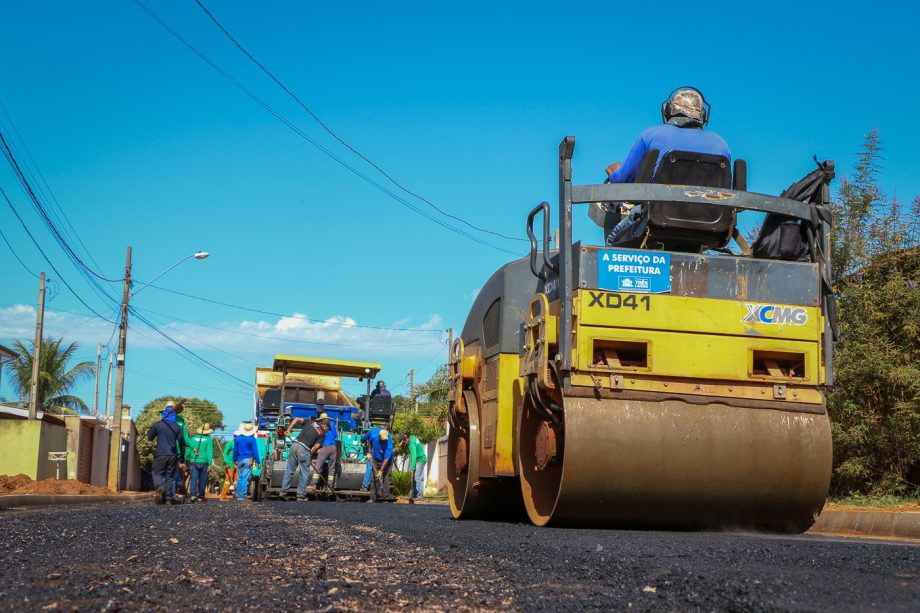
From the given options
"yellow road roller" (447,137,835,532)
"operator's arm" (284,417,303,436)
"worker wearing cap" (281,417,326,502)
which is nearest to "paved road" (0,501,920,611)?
"yellow road roller" (447,137,835,532)

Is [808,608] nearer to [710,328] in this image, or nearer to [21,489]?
[710,328]

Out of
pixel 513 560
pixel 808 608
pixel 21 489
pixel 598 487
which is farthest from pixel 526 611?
pixel 21 489

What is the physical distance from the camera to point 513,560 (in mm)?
4527

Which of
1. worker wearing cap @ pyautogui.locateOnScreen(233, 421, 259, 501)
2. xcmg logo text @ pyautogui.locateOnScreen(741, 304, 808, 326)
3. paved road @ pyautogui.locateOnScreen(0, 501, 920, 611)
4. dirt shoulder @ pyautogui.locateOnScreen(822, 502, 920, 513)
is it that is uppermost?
xcmg logo text @ pyautogui.locateOnScreen(741, 304, 808, 326)

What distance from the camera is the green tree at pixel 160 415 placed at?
45.3 meters

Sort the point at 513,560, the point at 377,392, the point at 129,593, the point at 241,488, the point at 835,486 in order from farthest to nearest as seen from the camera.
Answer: the point at 377,392 < the point at 241,488 < the point at 835,486 < the point at 513,560 < the point at 129,593

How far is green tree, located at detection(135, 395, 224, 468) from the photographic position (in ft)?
149

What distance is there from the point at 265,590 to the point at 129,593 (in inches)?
19.2

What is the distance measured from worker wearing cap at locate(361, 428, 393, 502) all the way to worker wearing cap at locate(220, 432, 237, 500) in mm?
3271

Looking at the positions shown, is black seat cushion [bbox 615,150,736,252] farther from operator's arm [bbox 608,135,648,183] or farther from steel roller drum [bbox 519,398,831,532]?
steel roller drum [bbox 519,398,831,532]

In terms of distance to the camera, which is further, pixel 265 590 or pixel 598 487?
pixel 598 487

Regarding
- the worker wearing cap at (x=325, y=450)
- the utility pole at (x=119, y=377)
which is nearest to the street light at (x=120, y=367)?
the utility pole at (x=119, y=377)

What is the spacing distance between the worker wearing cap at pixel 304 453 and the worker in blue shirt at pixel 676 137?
31.8 feet

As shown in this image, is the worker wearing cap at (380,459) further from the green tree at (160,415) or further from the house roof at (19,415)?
the house roof at (19,415)
